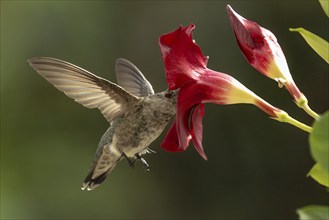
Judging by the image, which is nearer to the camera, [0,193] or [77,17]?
[0,193]

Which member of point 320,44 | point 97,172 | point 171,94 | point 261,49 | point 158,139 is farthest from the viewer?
point 158,139

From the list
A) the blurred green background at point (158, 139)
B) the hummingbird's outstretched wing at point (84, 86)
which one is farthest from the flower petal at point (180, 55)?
the blurred green background at point (158, 139)

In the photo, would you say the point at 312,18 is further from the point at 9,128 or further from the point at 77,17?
the point at 9,128

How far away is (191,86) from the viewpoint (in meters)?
1.32

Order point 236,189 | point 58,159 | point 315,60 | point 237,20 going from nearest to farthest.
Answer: point 237,20, point 315,60, point 236,189, point 58,159

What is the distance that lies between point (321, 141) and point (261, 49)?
0.47 meters

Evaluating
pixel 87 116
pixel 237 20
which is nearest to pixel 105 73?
pixel 87 116

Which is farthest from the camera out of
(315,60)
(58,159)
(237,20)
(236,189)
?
(58,159)

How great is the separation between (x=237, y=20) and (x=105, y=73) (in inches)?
183

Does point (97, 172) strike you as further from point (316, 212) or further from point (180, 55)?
point (316, 212)

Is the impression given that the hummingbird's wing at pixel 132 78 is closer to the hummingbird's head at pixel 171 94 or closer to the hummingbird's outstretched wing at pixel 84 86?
the hummingbird's outstretched wing at pixel 84 86

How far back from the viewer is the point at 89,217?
19.2 ft

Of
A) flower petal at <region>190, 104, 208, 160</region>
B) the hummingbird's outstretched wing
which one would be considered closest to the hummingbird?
the hummingbird's outstretched wing

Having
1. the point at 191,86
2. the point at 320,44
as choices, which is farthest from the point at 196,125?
the point at 320,44
